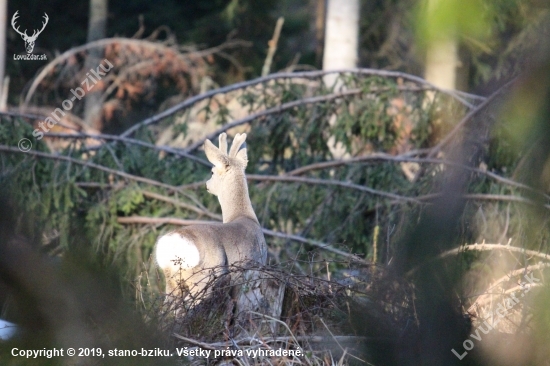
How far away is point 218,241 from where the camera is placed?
4344 mm

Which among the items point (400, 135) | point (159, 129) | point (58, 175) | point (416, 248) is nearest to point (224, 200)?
point (58, 175)

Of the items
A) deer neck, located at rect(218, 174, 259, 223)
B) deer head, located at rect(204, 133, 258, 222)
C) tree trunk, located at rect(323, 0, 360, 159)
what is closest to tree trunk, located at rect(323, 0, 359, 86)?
tree trunk, located at rect(323, 0, 360, 159)

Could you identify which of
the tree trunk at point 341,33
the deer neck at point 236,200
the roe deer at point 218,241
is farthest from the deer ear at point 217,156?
the tree trunk at point 341,33

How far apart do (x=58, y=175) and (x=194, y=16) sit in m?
11.3

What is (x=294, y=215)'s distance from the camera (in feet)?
26.8

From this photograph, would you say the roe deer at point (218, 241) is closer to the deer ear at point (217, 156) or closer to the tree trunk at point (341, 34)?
the deer ear at point (217, 156)

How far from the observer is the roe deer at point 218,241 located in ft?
13.5

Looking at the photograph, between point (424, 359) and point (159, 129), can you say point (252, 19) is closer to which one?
point (159, 129)

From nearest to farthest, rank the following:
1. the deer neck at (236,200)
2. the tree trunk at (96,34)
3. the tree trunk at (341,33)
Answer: the deer neck at (236,200) < the tree trunk at (341,33) < the tree trunk at (96,34)

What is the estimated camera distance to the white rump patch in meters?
4.12

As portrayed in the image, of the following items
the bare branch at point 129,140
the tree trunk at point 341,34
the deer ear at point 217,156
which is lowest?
the deer ear at point 217,156

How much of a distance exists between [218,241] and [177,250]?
298 mm

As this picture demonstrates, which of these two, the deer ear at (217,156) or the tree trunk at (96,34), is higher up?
the tree trunk at (96,34)

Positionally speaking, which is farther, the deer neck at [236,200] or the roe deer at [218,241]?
the deer neck at [236,200]
